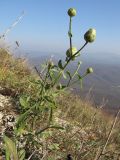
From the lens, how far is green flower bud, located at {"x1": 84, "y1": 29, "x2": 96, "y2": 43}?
2402 mm

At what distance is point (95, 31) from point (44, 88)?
70 cm

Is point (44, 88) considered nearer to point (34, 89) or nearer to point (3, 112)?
point (3, 112)

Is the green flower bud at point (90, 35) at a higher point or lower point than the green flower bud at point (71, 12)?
lower

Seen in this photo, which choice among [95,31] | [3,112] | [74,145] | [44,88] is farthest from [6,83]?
[95,31]

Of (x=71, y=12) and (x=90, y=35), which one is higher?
(x=71, y=12)

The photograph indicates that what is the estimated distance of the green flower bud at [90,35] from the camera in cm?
240

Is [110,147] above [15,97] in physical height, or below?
below

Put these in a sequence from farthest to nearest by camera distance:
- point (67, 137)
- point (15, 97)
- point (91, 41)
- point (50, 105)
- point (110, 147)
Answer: point (15, 97), point (110, 147), point (67, 137), point (50, 105), point (91, 41)

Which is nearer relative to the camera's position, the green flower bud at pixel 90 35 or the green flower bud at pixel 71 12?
the green flower bud at pixel 90 35

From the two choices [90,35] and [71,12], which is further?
[71,12]

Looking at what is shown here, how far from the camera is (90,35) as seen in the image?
240cm

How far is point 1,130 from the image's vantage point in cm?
334

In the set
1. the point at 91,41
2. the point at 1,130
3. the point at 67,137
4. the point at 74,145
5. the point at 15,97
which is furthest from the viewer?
the point at 15,97

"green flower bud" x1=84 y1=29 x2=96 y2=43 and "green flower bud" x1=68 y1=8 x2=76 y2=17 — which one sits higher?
"green flower bud" x1=68 y1=8 x2=76 y2=17
